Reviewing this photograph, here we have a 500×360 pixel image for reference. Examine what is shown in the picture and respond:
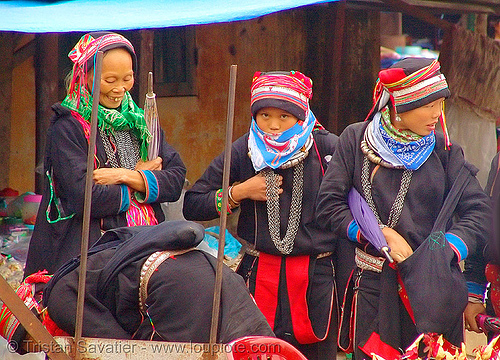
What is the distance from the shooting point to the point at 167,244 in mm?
2432

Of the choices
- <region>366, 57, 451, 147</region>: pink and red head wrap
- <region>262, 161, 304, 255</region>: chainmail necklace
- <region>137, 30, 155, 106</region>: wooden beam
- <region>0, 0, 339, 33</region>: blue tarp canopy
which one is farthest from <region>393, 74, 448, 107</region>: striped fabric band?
<region>137, 30, 155, 106</region>: wooden beam

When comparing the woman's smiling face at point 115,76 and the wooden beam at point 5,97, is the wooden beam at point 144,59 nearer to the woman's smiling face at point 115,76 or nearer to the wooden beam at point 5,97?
the wooden beam at point 5,97

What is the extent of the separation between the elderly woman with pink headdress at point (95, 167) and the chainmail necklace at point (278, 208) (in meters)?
0.49

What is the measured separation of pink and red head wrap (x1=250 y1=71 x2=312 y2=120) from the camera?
3289 millimetres

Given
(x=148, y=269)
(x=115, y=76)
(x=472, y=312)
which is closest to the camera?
(x=148, y=269)

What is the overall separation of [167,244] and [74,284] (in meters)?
0.34

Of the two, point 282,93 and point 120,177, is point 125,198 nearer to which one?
point 120,177

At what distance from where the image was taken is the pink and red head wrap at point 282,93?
10.8ft

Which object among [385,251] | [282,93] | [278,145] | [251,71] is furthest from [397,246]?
[251,71]

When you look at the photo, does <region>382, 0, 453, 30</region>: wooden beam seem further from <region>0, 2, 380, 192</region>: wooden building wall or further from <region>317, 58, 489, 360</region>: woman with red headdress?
<region>317, 58, 489, 360</region>: woman with red headdress

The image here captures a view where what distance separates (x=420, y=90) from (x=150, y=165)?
1.29 meters

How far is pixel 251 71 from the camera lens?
6398 mm

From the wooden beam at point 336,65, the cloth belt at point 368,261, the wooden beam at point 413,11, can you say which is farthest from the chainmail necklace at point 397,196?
the wooden beam at point 336,65

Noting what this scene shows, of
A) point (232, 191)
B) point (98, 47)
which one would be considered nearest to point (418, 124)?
point (232, 191)
